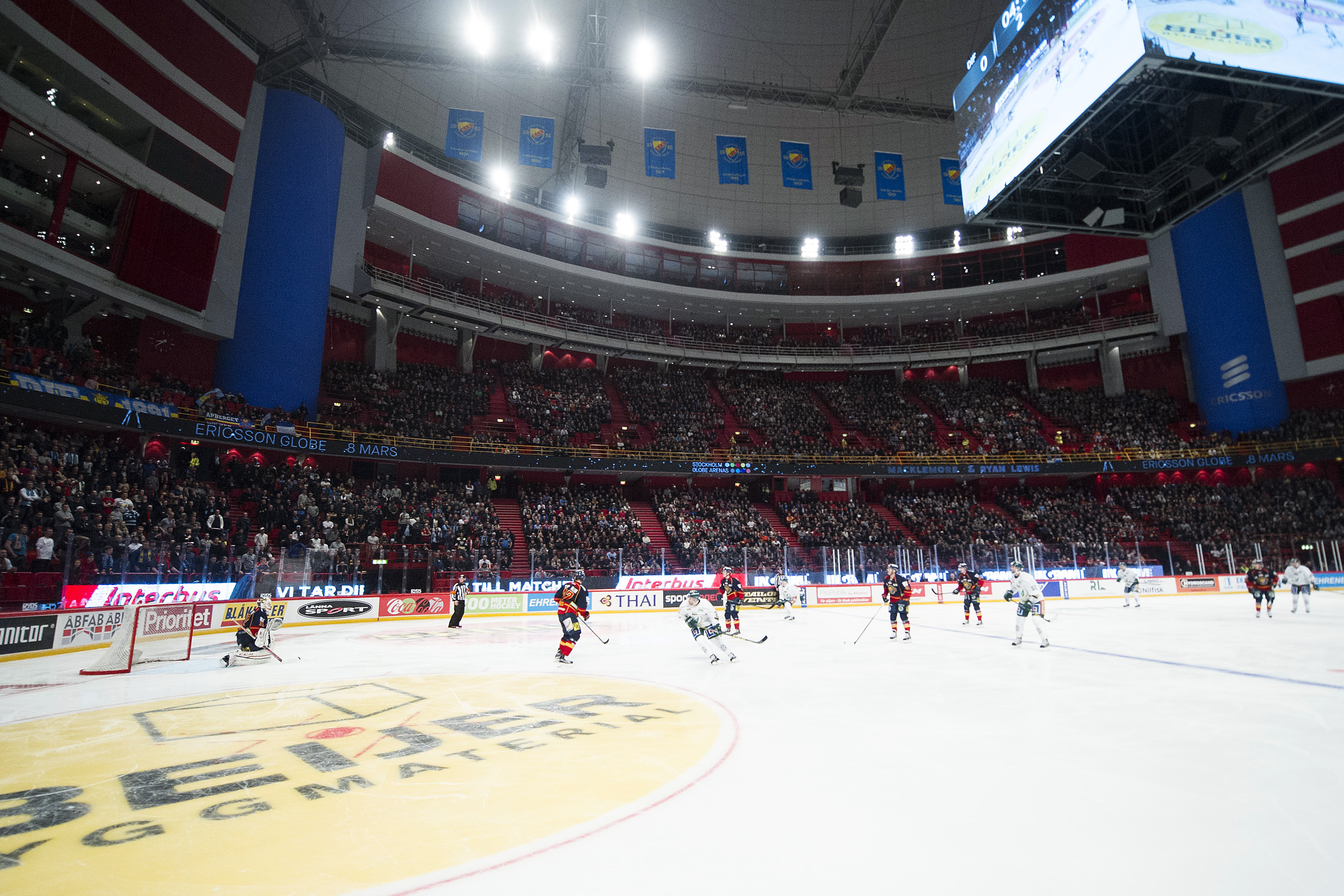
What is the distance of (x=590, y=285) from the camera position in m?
43.2

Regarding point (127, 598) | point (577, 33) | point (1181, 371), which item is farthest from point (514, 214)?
point (1181, 371)

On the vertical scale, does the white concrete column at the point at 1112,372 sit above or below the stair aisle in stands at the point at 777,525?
above

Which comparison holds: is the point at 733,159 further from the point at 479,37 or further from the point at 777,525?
the point at 777,525

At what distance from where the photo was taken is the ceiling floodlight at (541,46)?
80.0ft

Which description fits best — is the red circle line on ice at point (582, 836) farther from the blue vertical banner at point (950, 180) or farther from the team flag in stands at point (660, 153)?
the blue vertical banner at point (950, 180)

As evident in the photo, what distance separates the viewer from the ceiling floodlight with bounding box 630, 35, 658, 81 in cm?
2416

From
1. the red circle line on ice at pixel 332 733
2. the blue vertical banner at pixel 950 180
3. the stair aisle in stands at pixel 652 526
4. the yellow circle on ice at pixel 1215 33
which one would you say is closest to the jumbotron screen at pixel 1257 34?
the yellow circle on ice at pixel 1215 33

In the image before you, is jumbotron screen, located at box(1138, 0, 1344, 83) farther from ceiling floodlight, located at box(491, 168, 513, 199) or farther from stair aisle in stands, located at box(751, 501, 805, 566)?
ceiling floodlight, located at box(491, 168, 513, 199)

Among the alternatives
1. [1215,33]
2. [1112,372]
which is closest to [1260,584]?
[1215,33]

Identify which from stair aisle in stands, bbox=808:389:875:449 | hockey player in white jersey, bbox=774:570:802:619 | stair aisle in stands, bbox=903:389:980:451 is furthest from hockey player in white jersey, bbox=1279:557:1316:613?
stair aisle in stands, bbox=808:389:875:449

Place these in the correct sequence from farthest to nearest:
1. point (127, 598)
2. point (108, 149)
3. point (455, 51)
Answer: point (455, 51), point (108, 149), point (127, 598)

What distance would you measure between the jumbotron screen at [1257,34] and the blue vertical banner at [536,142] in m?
18.1

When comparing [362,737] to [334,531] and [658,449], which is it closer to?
[334,531]

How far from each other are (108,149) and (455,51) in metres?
13.3
